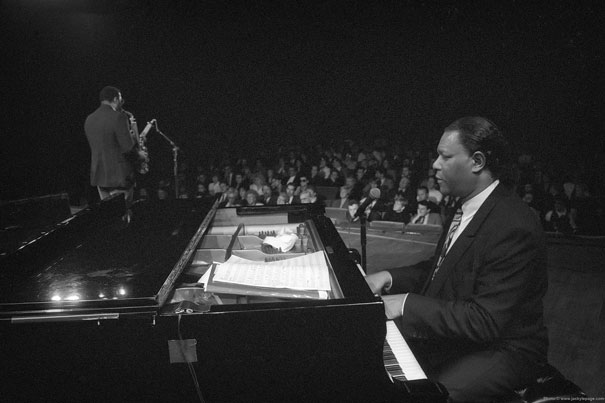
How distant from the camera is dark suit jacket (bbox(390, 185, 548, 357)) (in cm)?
148

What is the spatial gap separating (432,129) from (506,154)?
9.68m

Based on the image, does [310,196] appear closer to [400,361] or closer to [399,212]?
[399,212]

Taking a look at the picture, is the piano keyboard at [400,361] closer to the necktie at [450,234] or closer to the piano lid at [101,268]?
the necktie at [450,234]

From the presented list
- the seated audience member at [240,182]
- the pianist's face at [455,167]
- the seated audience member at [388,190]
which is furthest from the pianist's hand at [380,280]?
the seated audience member at [240,182]

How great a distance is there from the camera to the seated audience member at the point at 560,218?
16.7 ft

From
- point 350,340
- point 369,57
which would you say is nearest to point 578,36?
point 369,57

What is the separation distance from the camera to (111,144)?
4141 millimetres

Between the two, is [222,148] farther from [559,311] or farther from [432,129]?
[559,311]

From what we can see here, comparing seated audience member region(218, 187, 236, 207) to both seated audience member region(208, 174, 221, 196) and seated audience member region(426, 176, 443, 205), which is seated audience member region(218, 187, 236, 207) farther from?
seated audience member region(426, 176, 443, 205)

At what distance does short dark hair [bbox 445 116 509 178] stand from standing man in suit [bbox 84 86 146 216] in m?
3.24

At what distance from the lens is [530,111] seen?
964 centimetres

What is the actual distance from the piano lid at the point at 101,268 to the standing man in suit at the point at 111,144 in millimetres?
2048

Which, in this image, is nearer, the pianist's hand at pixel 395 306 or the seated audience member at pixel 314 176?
the pianist's hand at pixel 395 306

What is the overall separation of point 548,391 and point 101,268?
61.1 inches
